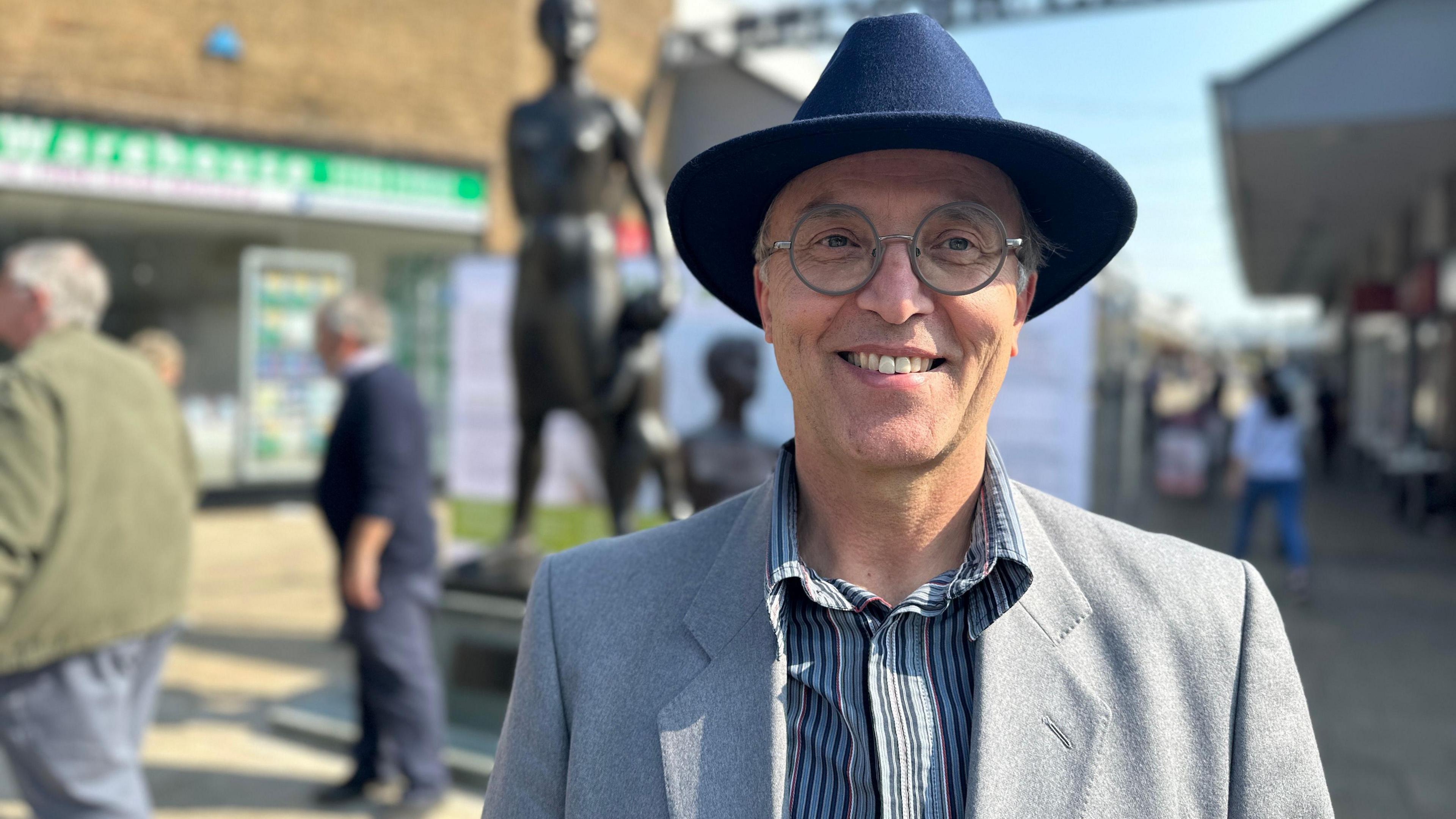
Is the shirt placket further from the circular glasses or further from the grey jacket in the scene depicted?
the circular glasses

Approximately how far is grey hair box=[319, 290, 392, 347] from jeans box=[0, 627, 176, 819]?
163 cm

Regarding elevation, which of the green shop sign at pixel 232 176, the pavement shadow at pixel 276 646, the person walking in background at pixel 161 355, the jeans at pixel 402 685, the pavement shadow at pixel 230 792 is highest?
the green shop sign at pixel 232 176

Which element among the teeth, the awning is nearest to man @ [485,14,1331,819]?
the teeth

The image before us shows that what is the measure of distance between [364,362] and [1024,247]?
356 centimetres

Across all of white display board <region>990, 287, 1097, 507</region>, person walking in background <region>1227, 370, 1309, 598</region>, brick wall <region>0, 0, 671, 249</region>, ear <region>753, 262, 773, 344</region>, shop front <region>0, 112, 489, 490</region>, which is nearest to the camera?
ear <region>753, 262, 773, 344</region>

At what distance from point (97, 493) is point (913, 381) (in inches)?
110

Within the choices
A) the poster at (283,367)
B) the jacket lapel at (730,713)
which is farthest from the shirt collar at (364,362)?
the poster at (283,367)

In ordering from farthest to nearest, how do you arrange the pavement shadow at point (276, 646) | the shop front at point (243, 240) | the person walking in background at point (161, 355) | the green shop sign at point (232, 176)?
the shop front at point (243, 240), the green shop sign at point (232, 176), the person walking in background at point (161, 355), the pavement shadow at point (276, 646)

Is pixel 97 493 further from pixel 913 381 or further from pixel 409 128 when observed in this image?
pixel 409 128

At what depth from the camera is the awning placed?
9.07 metres

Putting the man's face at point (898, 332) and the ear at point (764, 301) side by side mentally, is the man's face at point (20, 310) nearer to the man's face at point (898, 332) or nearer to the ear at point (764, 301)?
the ear at point (764, 301)

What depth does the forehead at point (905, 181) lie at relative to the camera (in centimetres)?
131

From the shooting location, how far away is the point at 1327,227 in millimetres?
18781

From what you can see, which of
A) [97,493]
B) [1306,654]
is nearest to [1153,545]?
[97,493]
